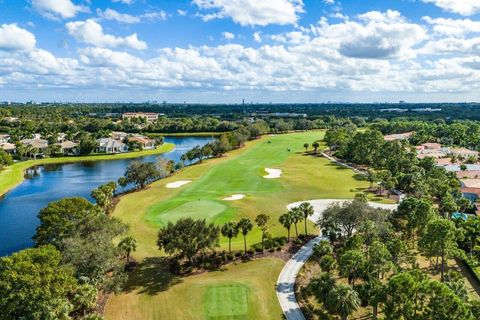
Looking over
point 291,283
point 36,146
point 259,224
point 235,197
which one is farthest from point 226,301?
point 36,146

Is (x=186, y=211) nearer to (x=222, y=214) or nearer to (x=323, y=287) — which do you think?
(x=222, y=214)

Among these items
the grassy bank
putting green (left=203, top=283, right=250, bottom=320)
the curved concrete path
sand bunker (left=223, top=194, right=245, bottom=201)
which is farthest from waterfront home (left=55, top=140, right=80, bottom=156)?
putting green (left=203, top=283, right=250, bottom=320)

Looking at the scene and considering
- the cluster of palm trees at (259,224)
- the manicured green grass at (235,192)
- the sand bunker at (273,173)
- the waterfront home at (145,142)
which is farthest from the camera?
the waterfront home at (145,142)

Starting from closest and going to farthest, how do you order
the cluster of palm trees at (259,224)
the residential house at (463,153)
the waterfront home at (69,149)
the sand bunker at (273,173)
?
the cluster of palm trees at (259,224) < the sand bunker at (273,173) < the residential house at (463,153) < the waterfront home at (69,149)

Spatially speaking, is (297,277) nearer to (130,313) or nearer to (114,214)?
(130,313)

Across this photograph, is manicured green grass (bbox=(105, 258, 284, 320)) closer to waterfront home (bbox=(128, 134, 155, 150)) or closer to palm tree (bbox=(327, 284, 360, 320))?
palm tree (bbox=(327, 284, 360, 320))

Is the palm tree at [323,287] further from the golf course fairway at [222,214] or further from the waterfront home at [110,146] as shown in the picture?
the waterfront home at [110,146]

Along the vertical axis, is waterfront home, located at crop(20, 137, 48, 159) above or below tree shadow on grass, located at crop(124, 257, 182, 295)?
above

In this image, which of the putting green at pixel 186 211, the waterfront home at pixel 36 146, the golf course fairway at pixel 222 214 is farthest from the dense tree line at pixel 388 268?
the waterfront home at pixel 36 146
